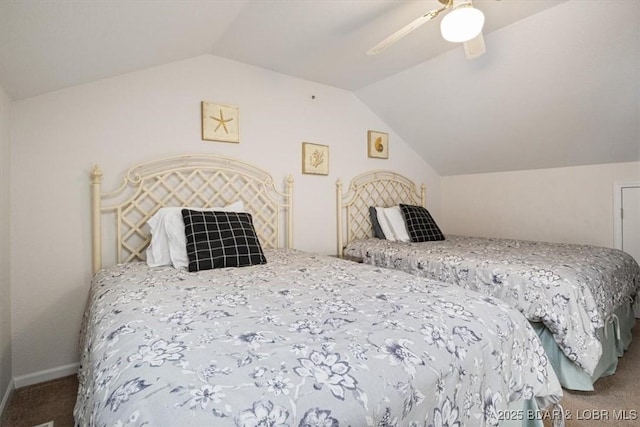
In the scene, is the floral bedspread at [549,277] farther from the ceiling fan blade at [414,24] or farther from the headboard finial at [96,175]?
the headboard finial at [96,175]

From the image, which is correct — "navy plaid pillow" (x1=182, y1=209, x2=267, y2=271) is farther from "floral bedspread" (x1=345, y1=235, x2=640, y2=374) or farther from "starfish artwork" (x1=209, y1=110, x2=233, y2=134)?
"floral bedspread" (x1=345, y1=235, x2=640, y2=374)

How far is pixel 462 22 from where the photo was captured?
5.13 ft

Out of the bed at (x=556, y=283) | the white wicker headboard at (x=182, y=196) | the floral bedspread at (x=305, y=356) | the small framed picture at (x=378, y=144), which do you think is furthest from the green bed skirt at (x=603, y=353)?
the small framed picture at (x=378, y=144)

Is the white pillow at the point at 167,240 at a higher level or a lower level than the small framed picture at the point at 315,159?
lower

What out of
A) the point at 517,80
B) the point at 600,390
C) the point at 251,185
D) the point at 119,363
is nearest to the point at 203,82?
the point at 251,185

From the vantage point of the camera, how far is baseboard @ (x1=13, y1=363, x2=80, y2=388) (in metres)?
1.89

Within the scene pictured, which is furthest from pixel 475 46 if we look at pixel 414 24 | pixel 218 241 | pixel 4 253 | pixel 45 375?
→ pixel 45 375

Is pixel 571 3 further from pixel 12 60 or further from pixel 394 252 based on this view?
pixel 12 60

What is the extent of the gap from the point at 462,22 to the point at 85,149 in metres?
2.41

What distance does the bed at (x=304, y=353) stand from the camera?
2.07 ft

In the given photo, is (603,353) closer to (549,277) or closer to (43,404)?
(549,277)

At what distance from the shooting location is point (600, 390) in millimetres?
1799

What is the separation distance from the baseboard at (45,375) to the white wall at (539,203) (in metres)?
4.13

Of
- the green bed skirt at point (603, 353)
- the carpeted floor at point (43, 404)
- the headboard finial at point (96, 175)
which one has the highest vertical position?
the headboard finial at point (96, 175)
